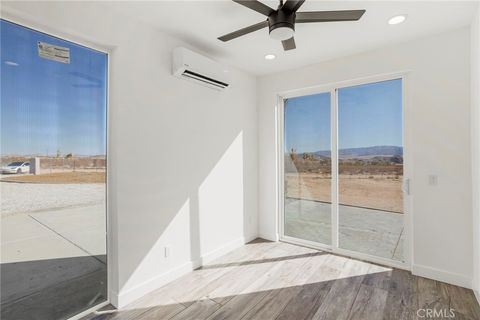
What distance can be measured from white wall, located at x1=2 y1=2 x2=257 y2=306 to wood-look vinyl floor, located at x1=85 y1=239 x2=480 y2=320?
0.27m

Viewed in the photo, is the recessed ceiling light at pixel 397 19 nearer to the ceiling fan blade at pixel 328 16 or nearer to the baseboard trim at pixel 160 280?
the ceiling fan blade at pixel 328 16

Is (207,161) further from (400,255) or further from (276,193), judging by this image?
(400,255)

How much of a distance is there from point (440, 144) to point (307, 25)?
1931mm

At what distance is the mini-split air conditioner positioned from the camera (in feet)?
8.54

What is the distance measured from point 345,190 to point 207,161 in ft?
6.49

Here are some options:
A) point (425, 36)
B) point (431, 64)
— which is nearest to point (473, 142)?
point (431, 64)

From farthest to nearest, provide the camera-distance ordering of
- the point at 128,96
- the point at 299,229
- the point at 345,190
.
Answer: the point at 299,229 < the point at 345,190 < the point at 128,96

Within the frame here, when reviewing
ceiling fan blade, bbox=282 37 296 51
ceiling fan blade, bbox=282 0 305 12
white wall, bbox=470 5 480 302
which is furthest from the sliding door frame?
ceiling fan blade, bbox=282 0 305 12

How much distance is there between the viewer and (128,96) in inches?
90.3

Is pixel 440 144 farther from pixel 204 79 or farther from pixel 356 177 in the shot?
pixel 204 79

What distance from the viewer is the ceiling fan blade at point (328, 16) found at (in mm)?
1727

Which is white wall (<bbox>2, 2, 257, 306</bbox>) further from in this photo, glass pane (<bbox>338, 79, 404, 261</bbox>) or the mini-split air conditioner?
glass pane (<bbox>338, 79, 404, 261</bbox>)

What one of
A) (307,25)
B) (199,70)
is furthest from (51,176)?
(307,25)

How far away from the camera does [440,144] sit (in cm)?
262
